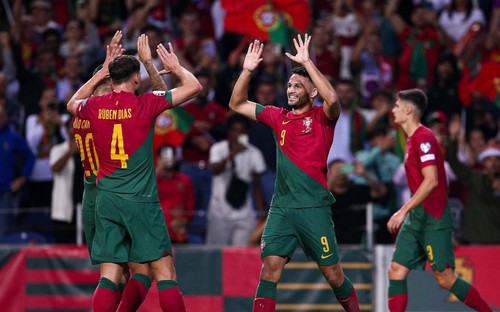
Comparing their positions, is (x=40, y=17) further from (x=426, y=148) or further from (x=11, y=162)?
(x=426, y=148)

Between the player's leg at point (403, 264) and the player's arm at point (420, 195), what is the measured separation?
0.58 m

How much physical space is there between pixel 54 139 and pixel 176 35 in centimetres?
386

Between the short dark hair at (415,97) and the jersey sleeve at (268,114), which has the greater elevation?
the short dark hair at (415,97)

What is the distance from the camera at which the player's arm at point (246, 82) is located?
10.5 metres

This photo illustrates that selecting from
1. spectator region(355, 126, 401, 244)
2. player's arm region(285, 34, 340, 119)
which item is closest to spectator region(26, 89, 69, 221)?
spectator region(355, 126, 401, 244)

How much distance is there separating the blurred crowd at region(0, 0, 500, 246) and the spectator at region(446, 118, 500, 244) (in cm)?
2

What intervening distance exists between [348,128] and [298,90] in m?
5.63

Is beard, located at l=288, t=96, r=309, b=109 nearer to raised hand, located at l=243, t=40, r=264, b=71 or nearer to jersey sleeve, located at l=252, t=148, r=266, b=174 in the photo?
raised hand, located at l=243, t=40, r=264, b=71

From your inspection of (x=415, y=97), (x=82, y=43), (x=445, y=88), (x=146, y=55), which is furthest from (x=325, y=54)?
(x=146, y=55)

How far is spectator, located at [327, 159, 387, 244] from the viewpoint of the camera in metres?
14.1

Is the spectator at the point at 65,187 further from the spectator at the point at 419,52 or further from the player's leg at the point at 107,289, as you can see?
the spectator at the point at 419,52

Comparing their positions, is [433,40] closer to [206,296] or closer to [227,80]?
[227,80]

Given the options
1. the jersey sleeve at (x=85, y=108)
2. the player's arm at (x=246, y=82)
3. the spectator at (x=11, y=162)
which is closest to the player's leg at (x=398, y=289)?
the player's arm at (x=246, y=82)

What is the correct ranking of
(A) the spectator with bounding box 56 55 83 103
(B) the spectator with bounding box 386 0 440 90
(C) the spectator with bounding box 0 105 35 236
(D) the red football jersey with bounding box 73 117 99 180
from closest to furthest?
(D) the red football jersey with bounding box 73 117 99 180, (C) the spectator with bounding box 0 105 35 236, (A) the spectator with bounding box 56 55 83 103, (B) the spectator with bounding box 386 0 440 90
